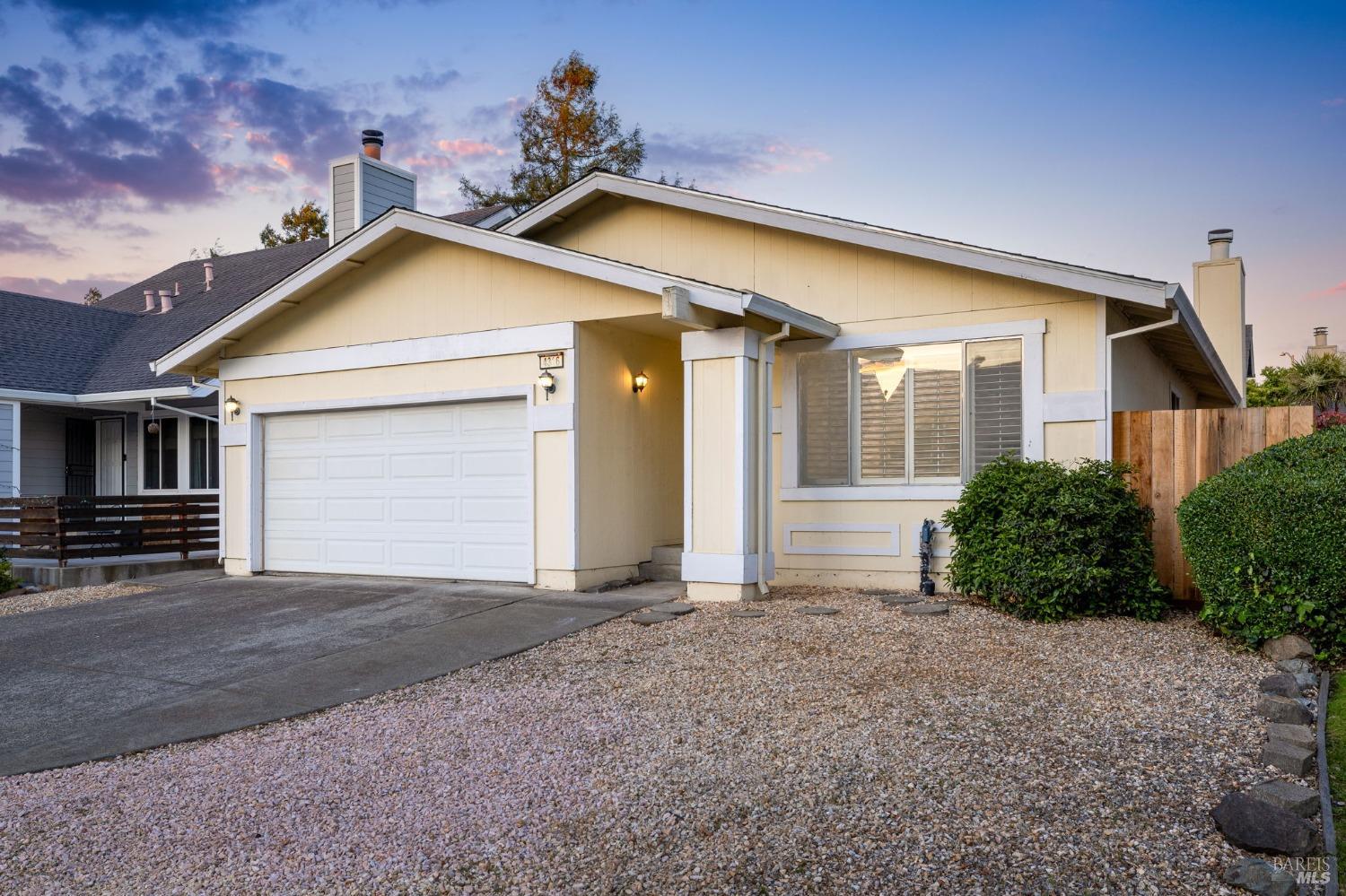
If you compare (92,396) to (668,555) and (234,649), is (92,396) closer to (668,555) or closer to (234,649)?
(234,649)

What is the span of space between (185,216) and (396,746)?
1648cm

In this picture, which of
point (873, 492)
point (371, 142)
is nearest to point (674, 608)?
point (873, 492)

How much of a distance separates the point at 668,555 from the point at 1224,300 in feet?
45.3

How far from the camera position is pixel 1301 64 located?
11.2m

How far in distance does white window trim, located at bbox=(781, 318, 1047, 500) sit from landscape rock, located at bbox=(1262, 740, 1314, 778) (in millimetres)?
4494

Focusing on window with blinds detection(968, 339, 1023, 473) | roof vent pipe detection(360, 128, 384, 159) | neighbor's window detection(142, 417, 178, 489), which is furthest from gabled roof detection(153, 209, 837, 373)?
roof vent pipe detection(360, 128, 384, 159)

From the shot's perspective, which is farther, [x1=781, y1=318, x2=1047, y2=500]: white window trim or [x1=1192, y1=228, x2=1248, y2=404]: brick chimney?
[x1=1192, y1=228, x2=1248, y2=404]: brick chimney

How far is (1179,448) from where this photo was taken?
7934 mm

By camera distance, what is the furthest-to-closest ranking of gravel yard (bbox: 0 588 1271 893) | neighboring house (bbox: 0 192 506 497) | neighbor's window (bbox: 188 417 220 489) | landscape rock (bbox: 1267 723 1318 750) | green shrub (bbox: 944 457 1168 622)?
neighbor's window (bbox: 188 417 220 489)
neighboring house (bbox: 0 192 506 497)
green shrub (bbox: 944 457 1168 622)
landscape rock (bbox: 1267 723 1318 750)
gravel yard (bbox: 0 588 1271 893)

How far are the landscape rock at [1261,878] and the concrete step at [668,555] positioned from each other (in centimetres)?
700

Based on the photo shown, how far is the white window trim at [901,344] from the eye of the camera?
8297 millimetres

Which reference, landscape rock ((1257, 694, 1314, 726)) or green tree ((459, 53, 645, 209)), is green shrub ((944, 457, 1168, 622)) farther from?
green tree ((459, 53, 645, 209))

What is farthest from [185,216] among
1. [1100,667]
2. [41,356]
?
[1100,667]

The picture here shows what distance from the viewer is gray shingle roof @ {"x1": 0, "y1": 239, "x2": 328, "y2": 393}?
1552 centimetres
